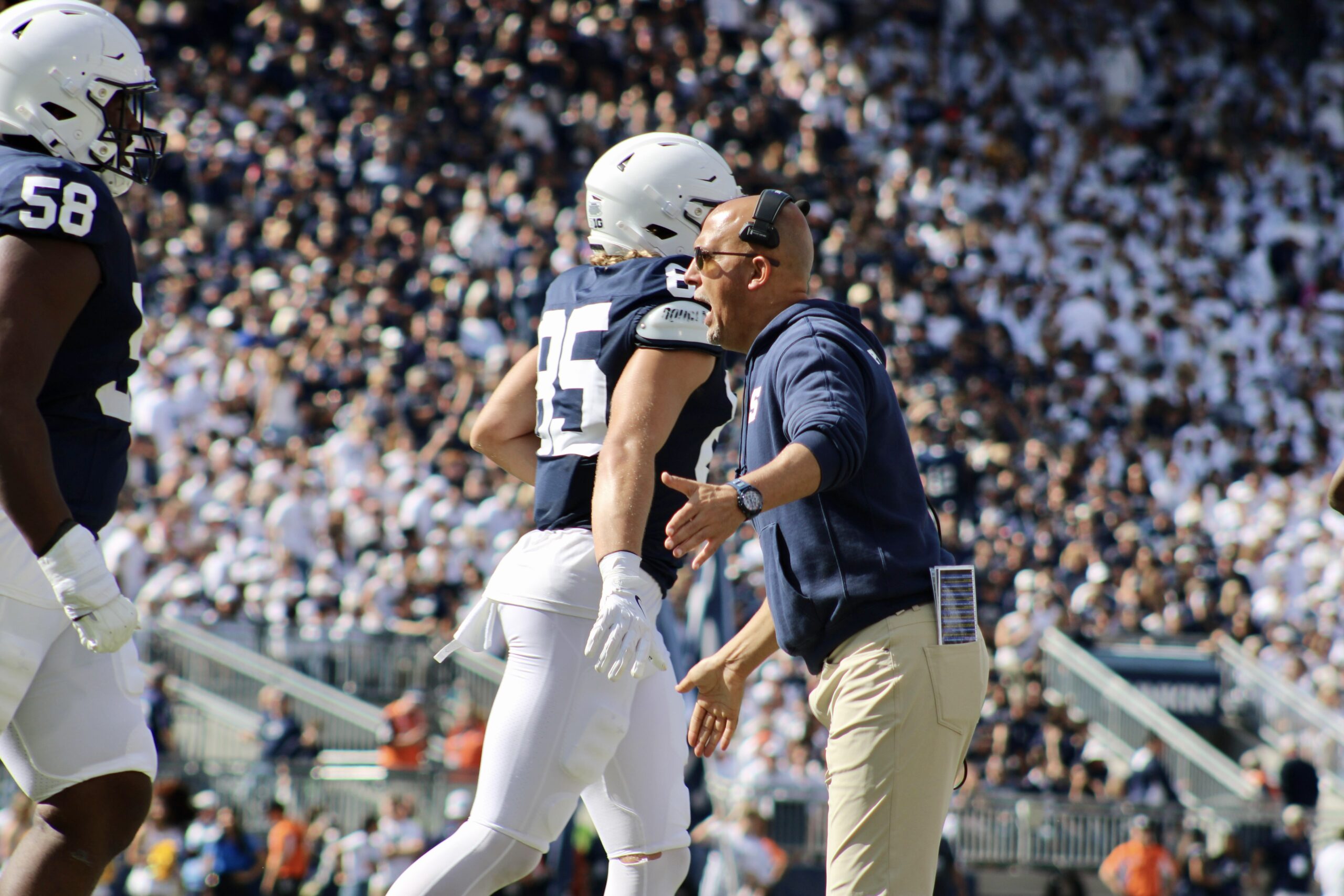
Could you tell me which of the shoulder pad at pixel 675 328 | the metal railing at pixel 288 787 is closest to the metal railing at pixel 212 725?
the metal railing at pixel 288 787

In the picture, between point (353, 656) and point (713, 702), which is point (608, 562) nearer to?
point (713, 702)

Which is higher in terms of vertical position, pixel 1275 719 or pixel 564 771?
pixel 564 771

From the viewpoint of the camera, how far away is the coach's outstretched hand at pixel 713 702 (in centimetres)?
380

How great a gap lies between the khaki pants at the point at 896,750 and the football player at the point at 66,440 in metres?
1.44

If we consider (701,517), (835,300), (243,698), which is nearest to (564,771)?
(701,517)

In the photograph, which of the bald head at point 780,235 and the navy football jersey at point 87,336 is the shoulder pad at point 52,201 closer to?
the navy football jersey at point 87,336

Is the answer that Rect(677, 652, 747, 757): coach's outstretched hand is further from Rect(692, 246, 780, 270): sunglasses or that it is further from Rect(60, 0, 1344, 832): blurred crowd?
Rect(60, 0, 1344, 832): blurred crowd

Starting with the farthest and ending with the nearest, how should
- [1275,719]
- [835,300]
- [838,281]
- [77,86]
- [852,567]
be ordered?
[838,281] → [1275,719] → [835,300] → [77,86] → [852,567]

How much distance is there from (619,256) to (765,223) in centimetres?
75

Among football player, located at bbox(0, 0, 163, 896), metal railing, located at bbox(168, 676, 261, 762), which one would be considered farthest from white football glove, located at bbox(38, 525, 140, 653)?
metal railing, located at bbox(168, 676, 261, 762)

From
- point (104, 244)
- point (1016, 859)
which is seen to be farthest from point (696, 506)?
point (1016, 859)

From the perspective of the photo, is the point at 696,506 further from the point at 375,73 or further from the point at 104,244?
the point at 375,73

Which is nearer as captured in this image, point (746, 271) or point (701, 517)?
point (701, 517)

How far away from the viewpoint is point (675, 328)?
3988mm
